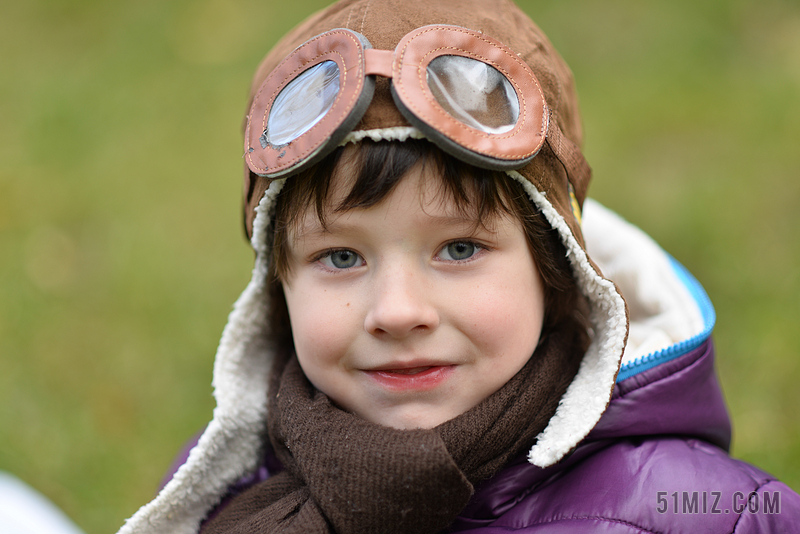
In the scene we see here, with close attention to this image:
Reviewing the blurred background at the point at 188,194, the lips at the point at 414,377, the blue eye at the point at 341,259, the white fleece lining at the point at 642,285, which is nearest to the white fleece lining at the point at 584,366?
the white fleece lining at the point at 642,285

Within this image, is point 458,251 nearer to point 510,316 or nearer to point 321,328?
point 510,316

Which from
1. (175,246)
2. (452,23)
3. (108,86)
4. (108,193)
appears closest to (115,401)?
(175,246)

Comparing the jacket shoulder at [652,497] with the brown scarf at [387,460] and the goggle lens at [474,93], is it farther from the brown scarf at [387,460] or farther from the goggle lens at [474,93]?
the goggle lens at [474,93]

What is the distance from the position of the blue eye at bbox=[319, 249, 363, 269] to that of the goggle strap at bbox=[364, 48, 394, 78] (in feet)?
1.13

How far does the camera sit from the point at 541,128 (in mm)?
1341

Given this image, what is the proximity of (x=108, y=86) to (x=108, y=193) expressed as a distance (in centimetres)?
121

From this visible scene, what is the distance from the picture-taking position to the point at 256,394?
1.75 meters

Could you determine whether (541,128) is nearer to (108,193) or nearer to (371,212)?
(371,212)

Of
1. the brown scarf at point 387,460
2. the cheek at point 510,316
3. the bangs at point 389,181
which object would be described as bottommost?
the brown scarf at point 387,460

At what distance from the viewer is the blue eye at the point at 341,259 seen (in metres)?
1.39

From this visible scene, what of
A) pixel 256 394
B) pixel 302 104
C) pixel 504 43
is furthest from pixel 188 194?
pixel 504 43

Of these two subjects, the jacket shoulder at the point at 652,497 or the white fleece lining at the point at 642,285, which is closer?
the jacket shoulder at the point at 652,497

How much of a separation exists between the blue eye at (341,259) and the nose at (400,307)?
0.08 meters

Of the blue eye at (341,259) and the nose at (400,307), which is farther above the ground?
the blue eye at (341,259)
